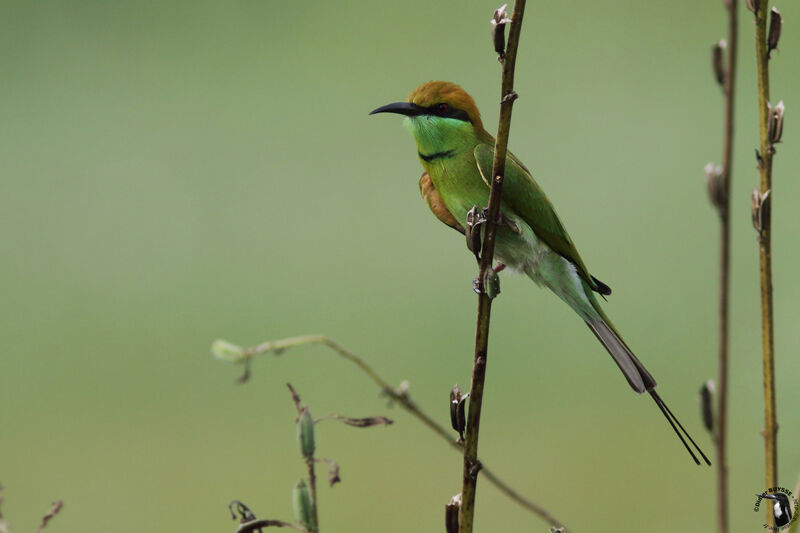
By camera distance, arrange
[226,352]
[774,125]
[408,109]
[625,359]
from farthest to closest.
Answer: [408,109] → [625,359] → [774,125] → [226,352]

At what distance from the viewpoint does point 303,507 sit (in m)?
0.40

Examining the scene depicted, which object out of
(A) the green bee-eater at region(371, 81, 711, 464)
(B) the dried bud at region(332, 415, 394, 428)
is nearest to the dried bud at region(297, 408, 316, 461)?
(B) the dried bud at region(332, 415, 394, 428)

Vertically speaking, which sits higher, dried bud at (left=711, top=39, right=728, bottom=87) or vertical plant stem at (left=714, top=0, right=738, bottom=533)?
dried bud at (left=711, top=39, right=728, bottom=87)

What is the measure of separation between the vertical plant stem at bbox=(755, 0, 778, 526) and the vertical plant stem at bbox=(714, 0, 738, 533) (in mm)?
26

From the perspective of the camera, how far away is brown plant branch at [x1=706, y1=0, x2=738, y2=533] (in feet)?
1.36

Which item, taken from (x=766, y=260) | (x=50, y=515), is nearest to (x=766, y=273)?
(x=766, y=260)

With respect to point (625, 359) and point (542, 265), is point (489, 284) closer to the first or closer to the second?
point (625, 359)

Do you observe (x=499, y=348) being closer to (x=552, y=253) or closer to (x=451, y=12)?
(x=552, y=253)

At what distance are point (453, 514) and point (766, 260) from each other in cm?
20

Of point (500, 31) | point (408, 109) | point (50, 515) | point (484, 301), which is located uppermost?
point (408, 109)

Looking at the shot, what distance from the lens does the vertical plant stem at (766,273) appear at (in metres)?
0.44

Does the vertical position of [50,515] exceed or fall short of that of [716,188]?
it falls short

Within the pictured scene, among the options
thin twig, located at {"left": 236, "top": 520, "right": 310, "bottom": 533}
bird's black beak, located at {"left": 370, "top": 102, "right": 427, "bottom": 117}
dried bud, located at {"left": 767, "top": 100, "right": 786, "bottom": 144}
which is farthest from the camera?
bird's black beak, located at {"left": 370, "top": 102, "right": 427, "bottom": 117}

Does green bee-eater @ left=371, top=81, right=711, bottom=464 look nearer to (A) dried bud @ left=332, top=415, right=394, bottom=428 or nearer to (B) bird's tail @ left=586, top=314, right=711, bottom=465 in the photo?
(B) bird's tail @ left=586, top=314, right=711, bottom=465
